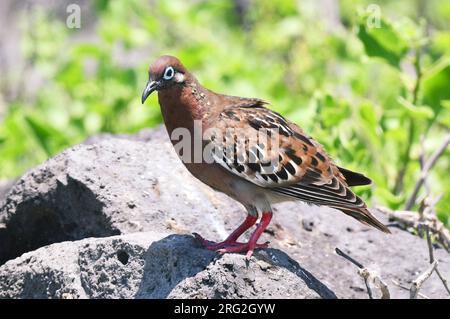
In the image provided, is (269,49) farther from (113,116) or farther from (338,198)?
(338,198)

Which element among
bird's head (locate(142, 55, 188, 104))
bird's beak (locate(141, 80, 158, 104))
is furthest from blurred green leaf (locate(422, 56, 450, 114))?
bird's beak (locate(141, 80, 158, 104))

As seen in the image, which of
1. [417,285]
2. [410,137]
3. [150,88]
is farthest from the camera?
[410,137]

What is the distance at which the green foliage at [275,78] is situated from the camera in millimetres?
7617

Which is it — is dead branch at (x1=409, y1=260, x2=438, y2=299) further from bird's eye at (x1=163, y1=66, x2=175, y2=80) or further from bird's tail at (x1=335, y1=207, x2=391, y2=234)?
bird's eye at (x1=163, y1=66, x2=175, y2=80)

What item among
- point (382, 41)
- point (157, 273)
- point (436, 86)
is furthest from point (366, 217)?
point (382, 41)

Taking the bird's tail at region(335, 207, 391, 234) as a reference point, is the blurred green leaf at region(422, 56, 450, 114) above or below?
above

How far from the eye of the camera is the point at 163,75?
5.70 m

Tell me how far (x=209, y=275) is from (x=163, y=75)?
1.28 metres

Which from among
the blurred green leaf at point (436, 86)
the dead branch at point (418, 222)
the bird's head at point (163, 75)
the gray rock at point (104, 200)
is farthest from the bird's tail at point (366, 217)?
the blurred green leaf at point (436, 86)

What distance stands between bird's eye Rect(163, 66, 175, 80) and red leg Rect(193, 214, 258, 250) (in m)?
0.94

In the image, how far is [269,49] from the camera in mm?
11625

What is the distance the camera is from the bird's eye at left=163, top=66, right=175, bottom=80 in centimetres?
569

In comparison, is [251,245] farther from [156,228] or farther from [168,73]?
[168,73]

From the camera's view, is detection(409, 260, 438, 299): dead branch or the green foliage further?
the green foliage
